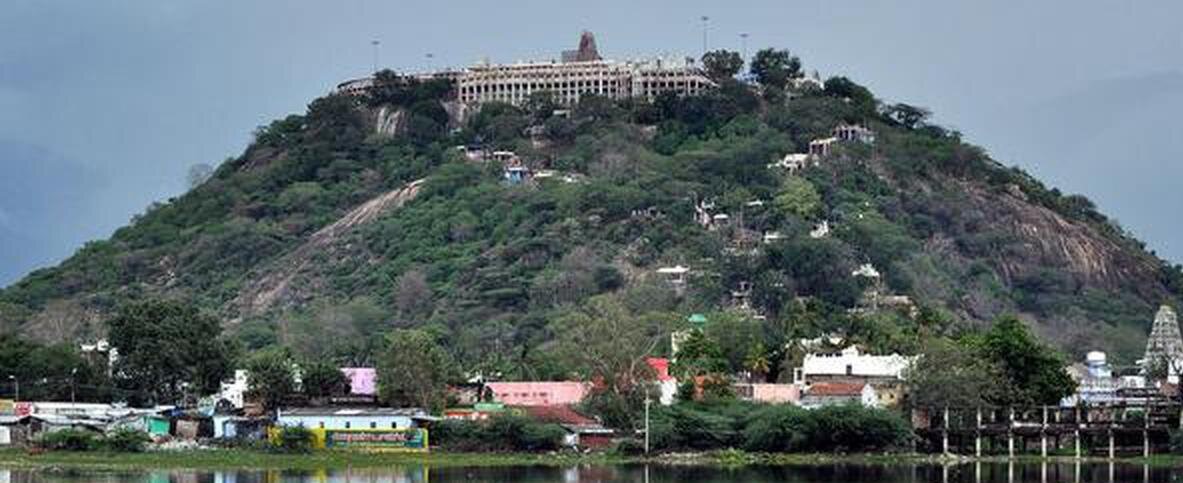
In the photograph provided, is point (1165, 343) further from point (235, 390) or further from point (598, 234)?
point (235, 390)

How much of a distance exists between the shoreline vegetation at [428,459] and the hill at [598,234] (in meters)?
32.0

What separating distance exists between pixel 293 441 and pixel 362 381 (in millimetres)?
13583

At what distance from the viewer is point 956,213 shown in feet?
534

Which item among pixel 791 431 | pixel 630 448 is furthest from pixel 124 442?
pixel 791 431

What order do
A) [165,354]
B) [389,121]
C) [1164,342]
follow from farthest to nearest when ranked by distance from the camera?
[389,121], [1164,342], [165,354]

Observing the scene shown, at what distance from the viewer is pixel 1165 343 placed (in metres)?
136

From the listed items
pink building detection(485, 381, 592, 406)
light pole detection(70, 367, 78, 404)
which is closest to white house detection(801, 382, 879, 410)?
pink building detection(485, 381, 592, 406)

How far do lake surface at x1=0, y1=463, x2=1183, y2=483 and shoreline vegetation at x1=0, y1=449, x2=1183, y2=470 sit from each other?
1862 mm

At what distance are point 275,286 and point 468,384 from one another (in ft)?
158

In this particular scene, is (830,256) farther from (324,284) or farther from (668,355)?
(324,284)

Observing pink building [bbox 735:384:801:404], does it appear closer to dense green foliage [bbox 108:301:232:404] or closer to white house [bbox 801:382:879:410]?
white house [bbox 801:382:879:410]

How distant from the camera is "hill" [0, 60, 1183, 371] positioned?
144 metres

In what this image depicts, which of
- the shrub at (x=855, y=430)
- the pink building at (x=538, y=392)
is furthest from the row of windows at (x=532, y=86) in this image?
the shrub at (x=855, y=430)

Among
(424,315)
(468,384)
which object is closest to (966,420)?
(468,384)
